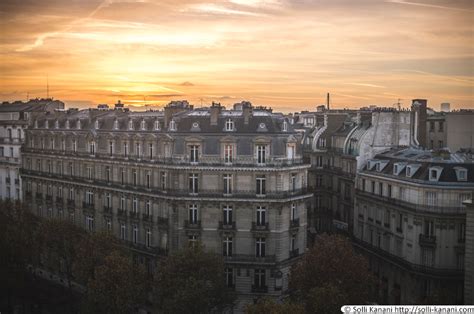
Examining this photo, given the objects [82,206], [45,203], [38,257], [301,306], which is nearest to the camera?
[301,306]

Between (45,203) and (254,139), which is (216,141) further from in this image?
(45,203)

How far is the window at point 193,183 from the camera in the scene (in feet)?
60.6

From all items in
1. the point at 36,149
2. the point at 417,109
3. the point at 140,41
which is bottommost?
the point at 36,149

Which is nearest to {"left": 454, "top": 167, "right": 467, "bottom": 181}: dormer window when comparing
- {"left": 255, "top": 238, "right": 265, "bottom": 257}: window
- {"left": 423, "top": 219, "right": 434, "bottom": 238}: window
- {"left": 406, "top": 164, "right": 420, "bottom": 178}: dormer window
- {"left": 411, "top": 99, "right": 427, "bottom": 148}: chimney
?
{"left": 406, "top": 164, "right": 420, "bottom": 178}: dormer window

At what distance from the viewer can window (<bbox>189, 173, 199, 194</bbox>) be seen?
1847cm

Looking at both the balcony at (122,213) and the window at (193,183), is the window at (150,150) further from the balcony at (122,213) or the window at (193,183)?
the balcony at (122,213)

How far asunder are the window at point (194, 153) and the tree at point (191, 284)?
339 centimetres

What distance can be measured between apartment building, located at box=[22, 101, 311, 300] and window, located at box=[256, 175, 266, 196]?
0.09ft

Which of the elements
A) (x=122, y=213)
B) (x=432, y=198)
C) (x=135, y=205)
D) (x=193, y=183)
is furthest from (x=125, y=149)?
(x=432, y=198)

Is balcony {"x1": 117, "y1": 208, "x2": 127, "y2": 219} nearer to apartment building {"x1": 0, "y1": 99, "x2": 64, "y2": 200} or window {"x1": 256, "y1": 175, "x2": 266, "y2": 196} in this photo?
window {"x1": 256, "y1": 175, "x2": 266, "y2": 196}

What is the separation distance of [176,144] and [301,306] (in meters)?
7.13

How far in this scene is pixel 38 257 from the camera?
20.4 metres

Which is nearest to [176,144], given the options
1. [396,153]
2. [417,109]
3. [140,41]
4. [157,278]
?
[140,41]

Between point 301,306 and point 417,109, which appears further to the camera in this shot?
point 417,109
